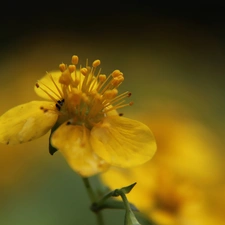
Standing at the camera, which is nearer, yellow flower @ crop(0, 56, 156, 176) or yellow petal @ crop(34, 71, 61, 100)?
yellow flower @ crop(0, 56, 156, 176)

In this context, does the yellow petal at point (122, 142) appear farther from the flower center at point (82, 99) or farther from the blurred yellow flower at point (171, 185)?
the blurred yellow flower at point (171, 185)

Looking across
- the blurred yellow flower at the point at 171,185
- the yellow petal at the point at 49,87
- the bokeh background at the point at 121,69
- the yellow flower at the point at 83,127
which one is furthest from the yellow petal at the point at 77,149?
the bokeh background at the point at 121,69

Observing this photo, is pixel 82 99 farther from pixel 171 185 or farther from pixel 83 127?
pixel 171 185

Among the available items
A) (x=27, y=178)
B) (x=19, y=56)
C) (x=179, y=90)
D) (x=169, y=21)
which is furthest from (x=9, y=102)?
(x=169, y=21)

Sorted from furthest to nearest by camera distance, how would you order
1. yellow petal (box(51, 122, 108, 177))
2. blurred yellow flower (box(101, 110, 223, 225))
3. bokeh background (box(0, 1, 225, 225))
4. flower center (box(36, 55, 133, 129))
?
bokeh background (box(0, 1, 225, 225)) → blurred yellow flower (box(101, 110, 223, 225)) → flower center (box(36, 55, 133, 129)) → yellow petal (box(51, 122, 108, 177))

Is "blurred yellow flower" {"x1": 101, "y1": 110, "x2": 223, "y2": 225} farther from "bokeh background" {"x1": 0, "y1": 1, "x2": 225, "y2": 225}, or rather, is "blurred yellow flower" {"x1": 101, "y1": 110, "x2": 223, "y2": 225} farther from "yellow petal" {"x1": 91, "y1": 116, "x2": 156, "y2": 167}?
"yellow petal" {"x1": 91, "y1": 116, "x2": 156, "y2": 167}

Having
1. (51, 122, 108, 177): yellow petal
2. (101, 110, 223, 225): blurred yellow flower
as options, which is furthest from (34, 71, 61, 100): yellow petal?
(101, 110, 223, 225): blurred yellow flower
